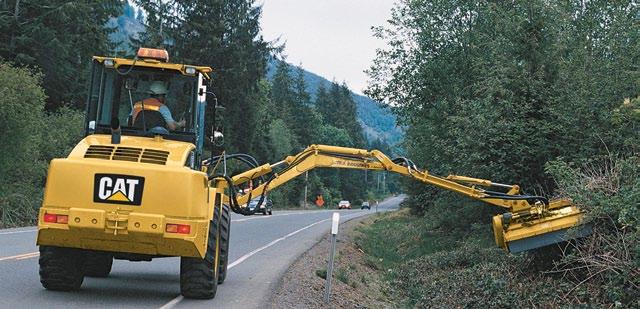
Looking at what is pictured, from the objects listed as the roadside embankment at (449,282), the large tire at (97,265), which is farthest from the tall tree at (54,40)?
the large tire at (97,265)

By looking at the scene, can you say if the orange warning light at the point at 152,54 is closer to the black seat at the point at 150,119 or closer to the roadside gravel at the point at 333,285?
the black seat at the point at 150,119

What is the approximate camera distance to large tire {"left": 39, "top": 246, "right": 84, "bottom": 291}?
10.1 m

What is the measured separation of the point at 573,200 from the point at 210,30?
1761 inches

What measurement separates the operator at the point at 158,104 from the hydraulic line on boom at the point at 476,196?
1.34m

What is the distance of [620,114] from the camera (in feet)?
48.3

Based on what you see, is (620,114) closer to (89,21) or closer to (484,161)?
(484,161)

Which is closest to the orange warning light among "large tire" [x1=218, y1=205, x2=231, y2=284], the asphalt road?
"large tire" [x1=218, y1=205, x2=231, y2=284]

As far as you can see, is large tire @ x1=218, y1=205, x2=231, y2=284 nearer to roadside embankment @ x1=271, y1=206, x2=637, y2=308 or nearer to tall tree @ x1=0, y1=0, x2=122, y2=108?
roadside embankment @ x1=271, y1=206, x2=637, y2=308

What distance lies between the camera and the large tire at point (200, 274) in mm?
10391

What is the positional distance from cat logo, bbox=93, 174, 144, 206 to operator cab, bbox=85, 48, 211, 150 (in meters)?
1.74

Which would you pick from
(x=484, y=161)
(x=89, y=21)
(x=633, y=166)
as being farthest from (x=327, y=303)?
(x=89, y=21)

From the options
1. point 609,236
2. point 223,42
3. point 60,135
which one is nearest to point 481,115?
point 609,236

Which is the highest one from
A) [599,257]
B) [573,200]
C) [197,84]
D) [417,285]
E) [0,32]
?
[0,32]

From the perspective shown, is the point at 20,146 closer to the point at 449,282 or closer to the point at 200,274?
the point at 449,282
